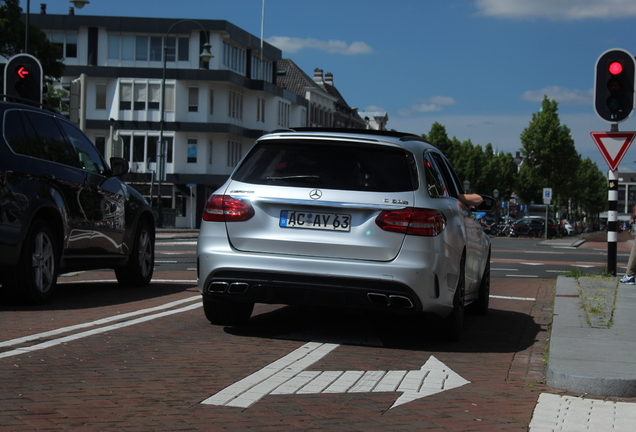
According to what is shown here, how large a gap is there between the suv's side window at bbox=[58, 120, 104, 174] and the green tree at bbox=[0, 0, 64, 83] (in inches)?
1317

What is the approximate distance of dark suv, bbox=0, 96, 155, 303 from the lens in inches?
326

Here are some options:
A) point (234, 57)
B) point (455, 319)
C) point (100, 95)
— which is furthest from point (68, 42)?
point (455, 319)

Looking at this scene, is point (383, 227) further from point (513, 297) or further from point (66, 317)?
point (513, 297)

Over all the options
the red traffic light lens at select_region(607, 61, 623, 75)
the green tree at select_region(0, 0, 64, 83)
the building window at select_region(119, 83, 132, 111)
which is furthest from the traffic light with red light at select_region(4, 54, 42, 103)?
the building window at select_region(119, 83, 132, 111)

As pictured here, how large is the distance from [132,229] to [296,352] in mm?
4815

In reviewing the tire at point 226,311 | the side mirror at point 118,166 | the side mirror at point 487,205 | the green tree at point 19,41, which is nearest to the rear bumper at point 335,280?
the tire at point 226,311

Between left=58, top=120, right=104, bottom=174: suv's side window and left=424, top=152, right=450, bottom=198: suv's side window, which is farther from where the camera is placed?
left=58, top=120, right=104, bottom=174: suv's side window

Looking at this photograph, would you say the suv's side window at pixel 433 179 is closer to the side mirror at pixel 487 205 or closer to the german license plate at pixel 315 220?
the german license plate at pixel 315 220

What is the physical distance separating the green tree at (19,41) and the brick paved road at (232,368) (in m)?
34.7

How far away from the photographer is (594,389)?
18.1ft

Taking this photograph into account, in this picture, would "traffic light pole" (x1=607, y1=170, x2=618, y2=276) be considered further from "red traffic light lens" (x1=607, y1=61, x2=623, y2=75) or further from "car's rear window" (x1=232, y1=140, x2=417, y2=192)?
"car's rear window" (x1=232, y1=140, x2=417, y2=192)

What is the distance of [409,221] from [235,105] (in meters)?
62.2

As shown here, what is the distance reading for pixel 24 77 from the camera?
49.9 ft

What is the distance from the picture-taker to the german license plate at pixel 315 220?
267 inches
